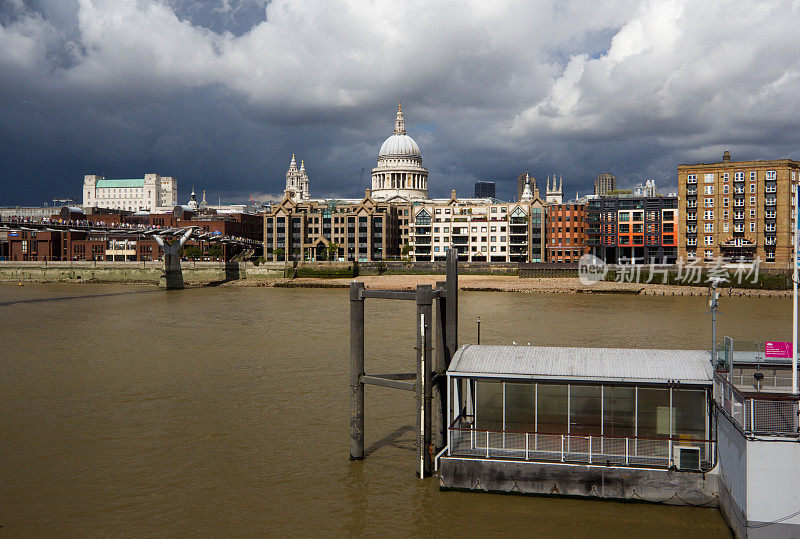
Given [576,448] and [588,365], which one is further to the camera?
[588,365]

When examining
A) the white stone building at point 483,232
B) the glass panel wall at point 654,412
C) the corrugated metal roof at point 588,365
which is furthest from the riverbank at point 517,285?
the glass panel wall at point 654,412

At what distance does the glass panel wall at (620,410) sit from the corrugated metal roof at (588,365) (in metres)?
0.49

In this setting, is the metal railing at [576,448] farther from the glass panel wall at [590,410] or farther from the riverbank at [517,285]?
the riverbank at [517,285]

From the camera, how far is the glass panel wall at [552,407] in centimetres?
1645

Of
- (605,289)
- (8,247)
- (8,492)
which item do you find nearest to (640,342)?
(8,492)

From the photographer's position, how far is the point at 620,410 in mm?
16141

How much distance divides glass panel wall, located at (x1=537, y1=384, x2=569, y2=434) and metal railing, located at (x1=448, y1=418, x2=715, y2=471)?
45cm

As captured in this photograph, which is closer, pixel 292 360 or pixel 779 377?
pixel 779 377

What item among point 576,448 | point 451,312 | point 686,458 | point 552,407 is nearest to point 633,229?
point 451,312

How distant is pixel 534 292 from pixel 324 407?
71748mm

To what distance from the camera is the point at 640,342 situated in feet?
139

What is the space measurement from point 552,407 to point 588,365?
52.2 inches

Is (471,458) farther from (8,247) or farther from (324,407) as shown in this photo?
(8,247)

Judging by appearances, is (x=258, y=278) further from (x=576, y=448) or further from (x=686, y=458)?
(x=686, y=458)
